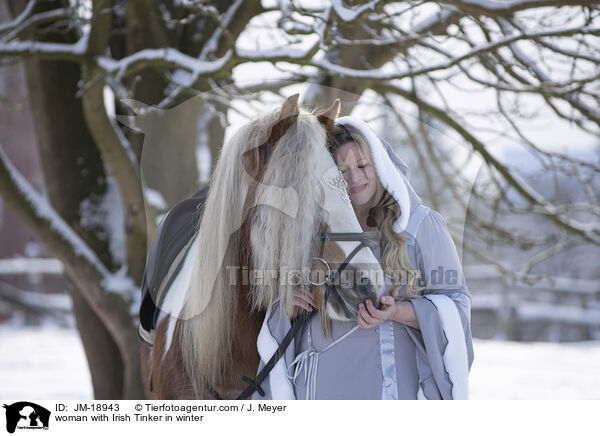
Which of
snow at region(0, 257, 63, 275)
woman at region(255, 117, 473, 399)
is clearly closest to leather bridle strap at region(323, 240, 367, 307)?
woman at region(255, 117, 473, 399)

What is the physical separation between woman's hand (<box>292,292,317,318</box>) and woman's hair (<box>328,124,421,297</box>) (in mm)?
182

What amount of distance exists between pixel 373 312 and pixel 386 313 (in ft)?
0.12

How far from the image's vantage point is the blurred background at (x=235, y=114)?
1.80 metres

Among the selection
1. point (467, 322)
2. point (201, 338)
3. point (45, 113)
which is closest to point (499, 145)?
point (467, 322)

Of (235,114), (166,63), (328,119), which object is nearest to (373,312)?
(328,119)

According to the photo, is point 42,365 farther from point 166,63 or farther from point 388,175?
point 388,175

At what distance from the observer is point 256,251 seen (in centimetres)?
107

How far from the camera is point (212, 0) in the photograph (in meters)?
2.35

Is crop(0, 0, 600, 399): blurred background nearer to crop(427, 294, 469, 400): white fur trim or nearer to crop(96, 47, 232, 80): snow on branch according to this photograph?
crop(96, 47, 232, 80): snow on branch

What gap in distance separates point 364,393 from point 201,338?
40 centimetres

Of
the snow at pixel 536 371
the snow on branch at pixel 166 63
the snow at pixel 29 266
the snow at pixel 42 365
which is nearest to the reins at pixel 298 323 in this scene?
the snow on branch at pixel 166 63

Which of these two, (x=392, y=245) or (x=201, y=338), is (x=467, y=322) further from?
(x=201, y=338)

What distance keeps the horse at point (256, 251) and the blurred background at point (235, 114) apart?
419 mm

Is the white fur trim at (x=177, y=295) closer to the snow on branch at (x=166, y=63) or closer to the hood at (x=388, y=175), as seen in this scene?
the hood at (x=388, y=175)
